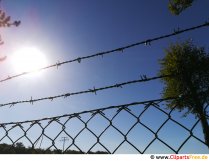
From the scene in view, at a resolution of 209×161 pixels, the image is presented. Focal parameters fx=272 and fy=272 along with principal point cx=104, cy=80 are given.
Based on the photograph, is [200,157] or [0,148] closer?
[200,157]

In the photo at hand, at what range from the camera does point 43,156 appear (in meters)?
2.21

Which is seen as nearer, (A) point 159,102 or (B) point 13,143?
(A) point 159,102

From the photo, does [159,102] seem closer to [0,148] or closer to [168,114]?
[168,114]

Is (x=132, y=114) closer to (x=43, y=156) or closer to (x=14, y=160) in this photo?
(x=43, y=156)

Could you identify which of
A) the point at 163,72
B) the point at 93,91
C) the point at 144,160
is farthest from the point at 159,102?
the point at 163,72

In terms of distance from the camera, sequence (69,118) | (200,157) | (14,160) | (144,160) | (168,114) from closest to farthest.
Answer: (200,157), (144,160), (168,114), (14,160), (69,118)

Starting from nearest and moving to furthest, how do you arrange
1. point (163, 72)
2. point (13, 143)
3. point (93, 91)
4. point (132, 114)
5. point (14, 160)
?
1. point (132, 114)
2. point (14, 160)
3. point (13, 143)
4. point (93, 91)
5. point (163, 72)

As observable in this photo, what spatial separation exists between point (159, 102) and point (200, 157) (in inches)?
21.4

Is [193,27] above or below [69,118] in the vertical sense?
above

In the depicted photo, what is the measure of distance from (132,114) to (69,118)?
686 mm

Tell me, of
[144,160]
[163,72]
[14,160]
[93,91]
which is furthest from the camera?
[163,72]

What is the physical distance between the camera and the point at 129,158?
1.92m

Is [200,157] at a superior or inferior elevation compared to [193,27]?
inferior

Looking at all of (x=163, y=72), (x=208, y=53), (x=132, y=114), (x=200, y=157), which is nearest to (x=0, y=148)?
(x=132, y=114)
